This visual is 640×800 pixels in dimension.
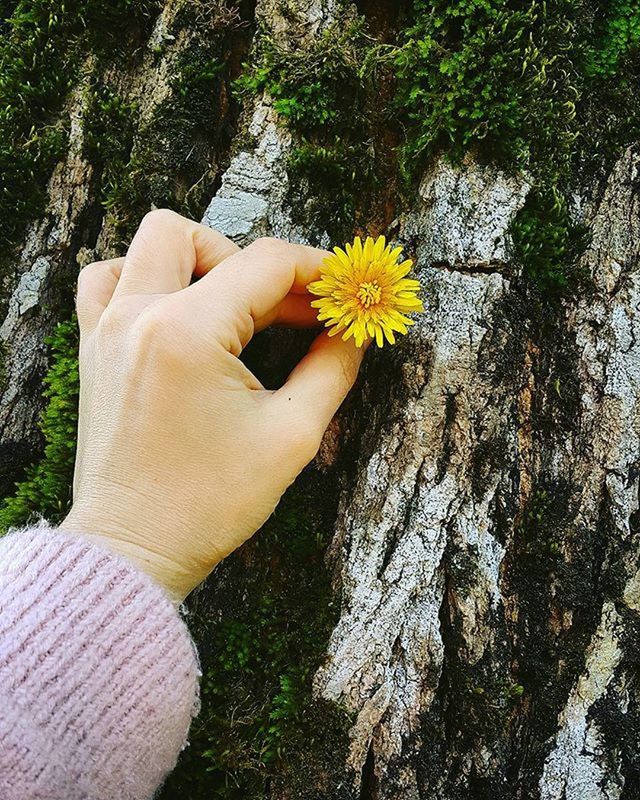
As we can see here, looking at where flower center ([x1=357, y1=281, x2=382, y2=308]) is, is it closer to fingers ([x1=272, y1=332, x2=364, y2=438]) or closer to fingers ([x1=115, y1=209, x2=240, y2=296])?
fingers ([x1=272, y1=332, x2=364, y2=438])

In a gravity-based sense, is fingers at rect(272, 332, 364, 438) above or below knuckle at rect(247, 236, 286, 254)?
below

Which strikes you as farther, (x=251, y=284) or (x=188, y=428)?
(x=251, y=284)

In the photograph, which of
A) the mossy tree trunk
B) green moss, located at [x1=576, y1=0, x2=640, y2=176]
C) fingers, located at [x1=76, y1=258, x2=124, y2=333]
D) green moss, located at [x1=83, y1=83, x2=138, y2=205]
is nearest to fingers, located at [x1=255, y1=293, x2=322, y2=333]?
the mossy tree trunk

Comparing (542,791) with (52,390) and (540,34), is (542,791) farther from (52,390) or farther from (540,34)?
(540,34)

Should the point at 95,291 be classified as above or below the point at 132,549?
above

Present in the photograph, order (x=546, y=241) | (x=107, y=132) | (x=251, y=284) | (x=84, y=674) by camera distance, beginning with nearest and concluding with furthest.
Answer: (x=84, y=674)
(x=251, y=284)
(x=546, y=241)
(x=107, y=132)

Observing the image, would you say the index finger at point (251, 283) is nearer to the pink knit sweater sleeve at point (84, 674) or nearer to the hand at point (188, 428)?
the hand at point (188, 428)

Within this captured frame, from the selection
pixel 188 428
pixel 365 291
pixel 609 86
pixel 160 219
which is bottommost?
pixel 188 428

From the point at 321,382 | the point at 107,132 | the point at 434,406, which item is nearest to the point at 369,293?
the point at 321,382

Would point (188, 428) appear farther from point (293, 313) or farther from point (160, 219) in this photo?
point (160, 219)
